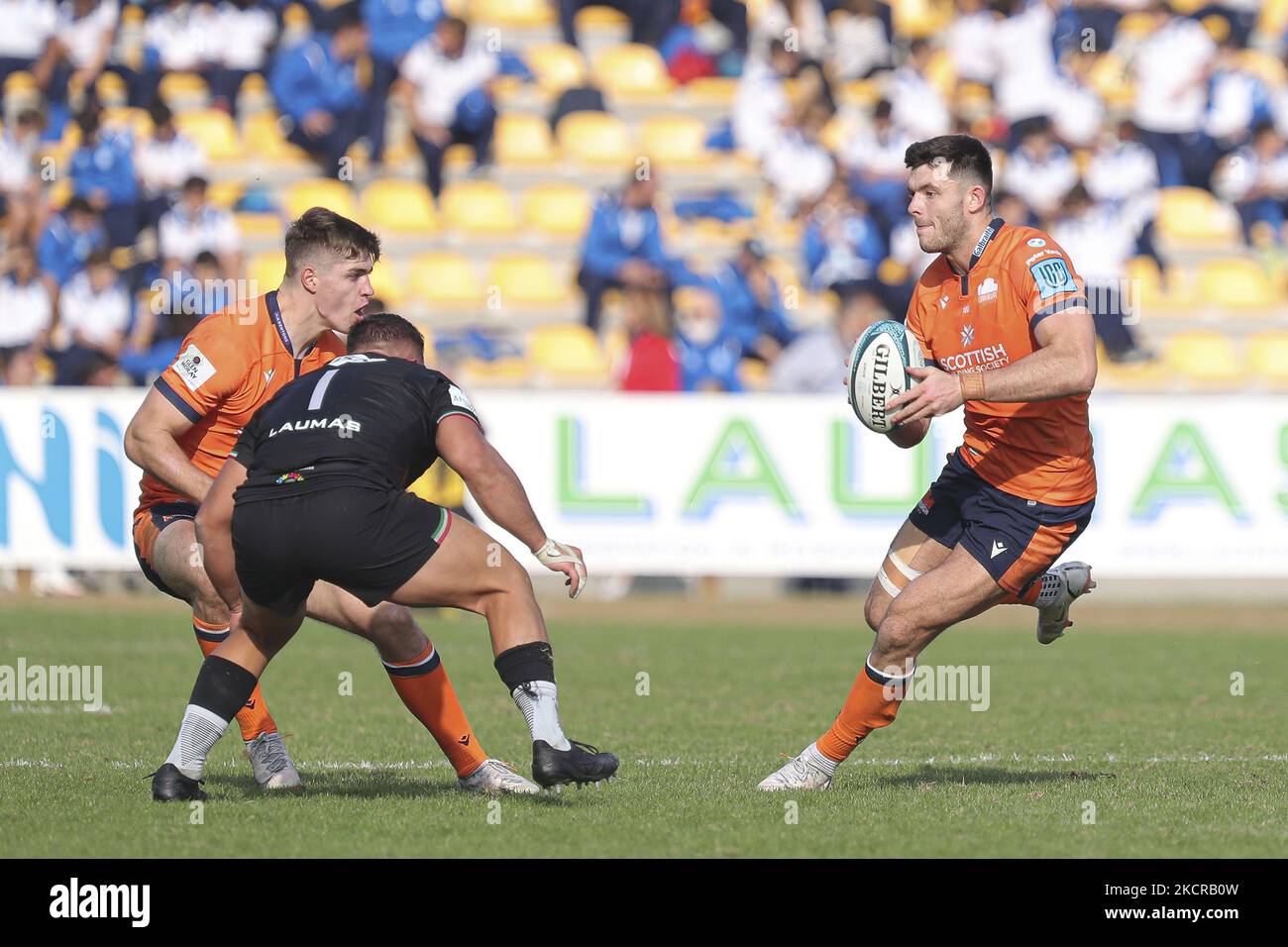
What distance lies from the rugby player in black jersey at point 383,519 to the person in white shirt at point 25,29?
52.9 ft

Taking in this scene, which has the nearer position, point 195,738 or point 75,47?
point 195,738

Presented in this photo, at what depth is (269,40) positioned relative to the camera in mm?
21562

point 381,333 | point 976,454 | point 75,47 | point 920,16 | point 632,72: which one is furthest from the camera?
point 920,16

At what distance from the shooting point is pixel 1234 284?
2112 cm

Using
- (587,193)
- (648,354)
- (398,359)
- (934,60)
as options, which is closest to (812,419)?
(648,354)

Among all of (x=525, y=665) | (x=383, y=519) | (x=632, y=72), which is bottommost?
(x=525, y=665)

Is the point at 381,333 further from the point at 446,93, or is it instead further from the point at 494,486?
the point at 446,93

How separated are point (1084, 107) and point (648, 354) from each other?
276 inches

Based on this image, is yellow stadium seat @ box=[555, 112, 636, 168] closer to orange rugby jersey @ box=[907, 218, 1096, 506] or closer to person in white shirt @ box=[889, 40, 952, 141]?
person in white shirt @ box=[889, 40, 952, 141]

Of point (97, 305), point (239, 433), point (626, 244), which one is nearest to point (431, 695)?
point (239, 433)

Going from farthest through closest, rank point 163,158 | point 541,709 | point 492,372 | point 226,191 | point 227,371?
point 226,191 → point 163,158 → point 492,372 → point 227,371 → point 541,709

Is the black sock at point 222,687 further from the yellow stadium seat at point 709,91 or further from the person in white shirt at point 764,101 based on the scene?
the yellow stadium seat at point 709,91

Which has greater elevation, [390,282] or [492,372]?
[390,282]

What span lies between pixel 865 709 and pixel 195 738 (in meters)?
2.69
